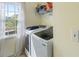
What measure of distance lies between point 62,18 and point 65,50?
9.9 inches

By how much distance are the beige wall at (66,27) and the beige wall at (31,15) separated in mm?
3098

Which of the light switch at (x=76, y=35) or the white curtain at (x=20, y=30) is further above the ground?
the light switch at (x=76, y=35)

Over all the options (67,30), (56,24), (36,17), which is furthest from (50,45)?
(36,17)

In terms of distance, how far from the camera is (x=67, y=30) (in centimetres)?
94

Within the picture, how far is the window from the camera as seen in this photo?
12.0ft

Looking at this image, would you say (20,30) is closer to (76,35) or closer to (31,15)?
(31,15)

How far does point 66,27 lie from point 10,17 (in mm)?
3120

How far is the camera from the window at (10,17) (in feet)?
12.0

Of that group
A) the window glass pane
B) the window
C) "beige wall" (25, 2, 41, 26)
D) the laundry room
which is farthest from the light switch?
"beige wall" (25, 2, 41, 26)

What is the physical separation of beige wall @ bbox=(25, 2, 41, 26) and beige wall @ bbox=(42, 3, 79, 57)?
10.2ft

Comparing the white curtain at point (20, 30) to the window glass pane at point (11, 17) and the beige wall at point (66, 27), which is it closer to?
the window glass pane at point (11, 17)

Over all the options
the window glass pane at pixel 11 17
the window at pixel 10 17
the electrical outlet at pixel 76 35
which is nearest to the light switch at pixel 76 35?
the electrical outlet at pixel 76 35

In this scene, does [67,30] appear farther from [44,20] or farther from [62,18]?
[44,20]

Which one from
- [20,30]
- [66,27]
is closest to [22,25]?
[20,30]
